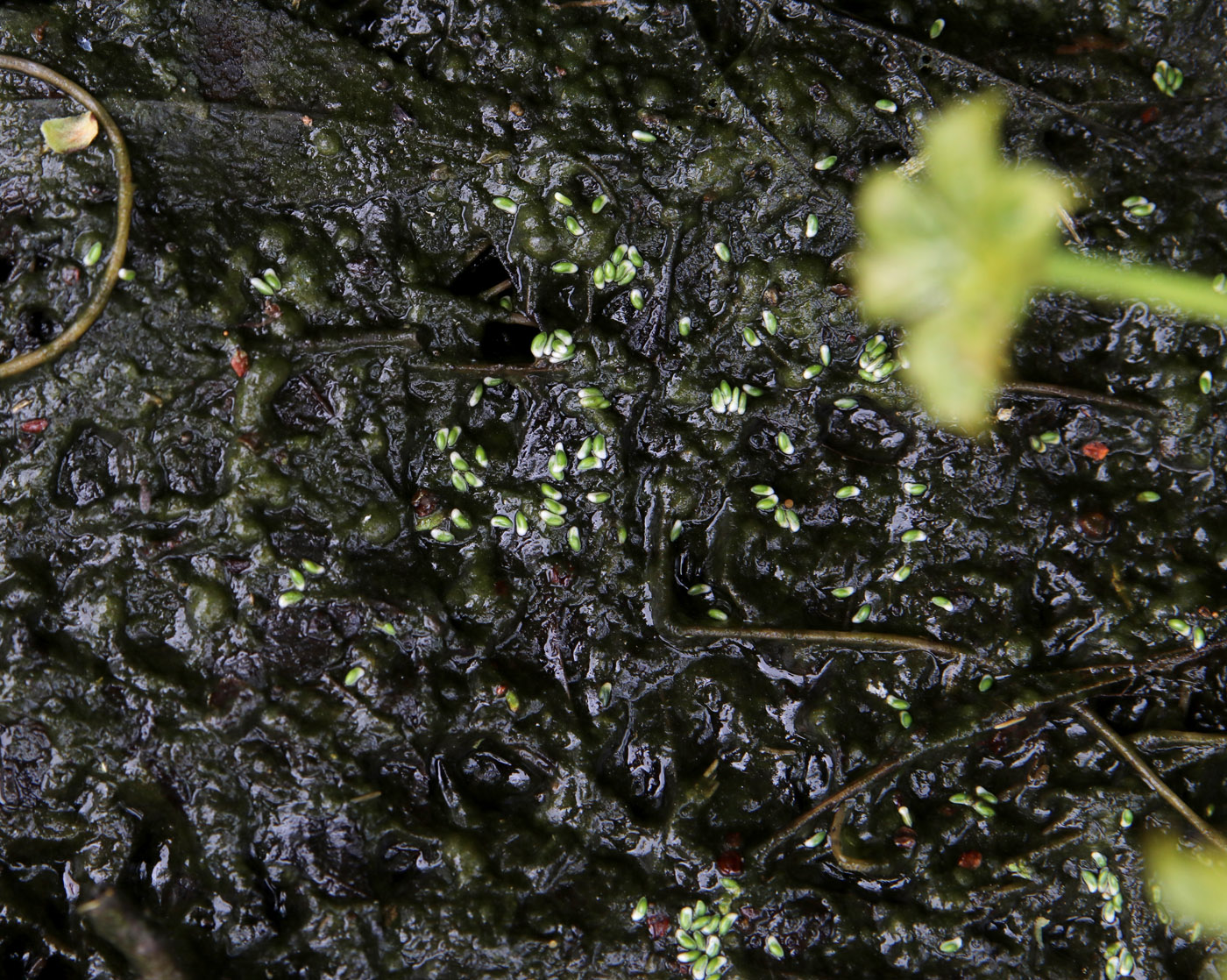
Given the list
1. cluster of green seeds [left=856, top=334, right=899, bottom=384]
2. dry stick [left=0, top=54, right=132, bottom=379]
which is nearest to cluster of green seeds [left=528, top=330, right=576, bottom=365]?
cluster of green seeds [left=856, top=334, right=899, bottom=384]

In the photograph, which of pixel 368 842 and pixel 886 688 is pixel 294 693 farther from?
pixel 886 688

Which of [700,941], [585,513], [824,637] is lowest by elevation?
[700,941]

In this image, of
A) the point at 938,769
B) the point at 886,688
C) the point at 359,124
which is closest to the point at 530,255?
the point at 359,124

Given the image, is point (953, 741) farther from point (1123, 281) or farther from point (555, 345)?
point (555, 345)

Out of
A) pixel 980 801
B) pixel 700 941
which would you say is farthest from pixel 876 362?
pixel 700 941

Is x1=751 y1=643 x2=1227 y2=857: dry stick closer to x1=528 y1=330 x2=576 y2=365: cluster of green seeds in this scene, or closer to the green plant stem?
the green plant stem

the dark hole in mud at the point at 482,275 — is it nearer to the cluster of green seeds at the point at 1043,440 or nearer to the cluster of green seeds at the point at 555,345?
the cluster of green seeds at the point at 555,345
